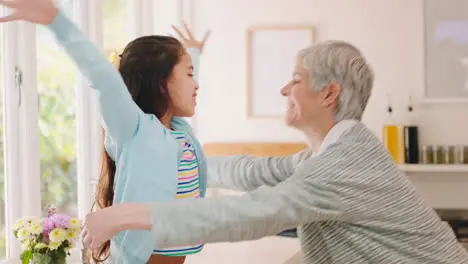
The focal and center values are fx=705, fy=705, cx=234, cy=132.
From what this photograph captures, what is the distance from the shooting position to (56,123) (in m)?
2.88

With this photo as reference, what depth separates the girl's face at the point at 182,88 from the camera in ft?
5.49

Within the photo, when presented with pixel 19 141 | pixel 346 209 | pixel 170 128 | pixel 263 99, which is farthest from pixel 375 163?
pixel 263 99

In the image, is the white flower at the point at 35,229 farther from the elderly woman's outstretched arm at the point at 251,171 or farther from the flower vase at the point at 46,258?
the elderly woman's outstretched arm at the point at 251,171

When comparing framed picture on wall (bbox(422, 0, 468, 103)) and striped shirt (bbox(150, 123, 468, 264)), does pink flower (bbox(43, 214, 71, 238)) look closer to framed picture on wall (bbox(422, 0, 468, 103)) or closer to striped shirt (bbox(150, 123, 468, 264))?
striped shirt (bbox(150, 123, 468, 264))

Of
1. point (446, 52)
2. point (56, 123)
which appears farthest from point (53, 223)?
point (446, 52)

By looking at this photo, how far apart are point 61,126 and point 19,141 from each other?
0.38 metres

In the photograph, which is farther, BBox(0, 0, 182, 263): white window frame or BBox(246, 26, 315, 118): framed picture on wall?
BBox(246, 26, 315, 118): framed picture on wall

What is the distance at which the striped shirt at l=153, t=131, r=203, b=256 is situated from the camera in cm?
161

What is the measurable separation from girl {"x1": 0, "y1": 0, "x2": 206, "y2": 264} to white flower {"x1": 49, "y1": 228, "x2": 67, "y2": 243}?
0.30m

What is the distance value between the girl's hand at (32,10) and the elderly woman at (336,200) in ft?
1.27

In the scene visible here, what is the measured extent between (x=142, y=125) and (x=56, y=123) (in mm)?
1454

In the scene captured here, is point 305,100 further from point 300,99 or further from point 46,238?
point 46,238

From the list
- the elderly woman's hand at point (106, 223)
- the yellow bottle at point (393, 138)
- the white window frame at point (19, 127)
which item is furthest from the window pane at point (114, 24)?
the elderly woman's hand at point (106, 223)

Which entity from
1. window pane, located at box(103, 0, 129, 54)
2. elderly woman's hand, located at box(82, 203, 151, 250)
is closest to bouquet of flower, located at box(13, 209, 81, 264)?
elderly woman's hand, located at box(82, 203, 151, 250)
